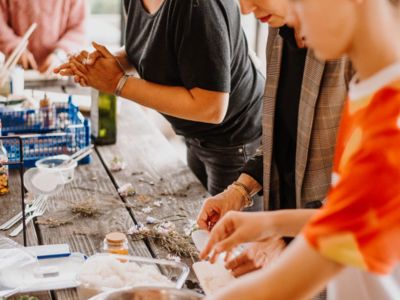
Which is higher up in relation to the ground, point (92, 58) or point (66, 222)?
point (92, 58)

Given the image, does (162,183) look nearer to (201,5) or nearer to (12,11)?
(201,5)

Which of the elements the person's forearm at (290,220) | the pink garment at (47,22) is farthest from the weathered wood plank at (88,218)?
the pink garment at (47,22)

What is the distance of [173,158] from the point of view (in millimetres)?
2434

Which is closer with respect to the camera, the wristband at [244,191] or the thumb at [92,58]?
the wristband at [244,191]

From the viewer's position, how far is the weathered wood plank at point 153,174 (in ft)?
6.50

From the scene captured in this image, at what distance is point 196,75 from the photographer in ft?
6.25

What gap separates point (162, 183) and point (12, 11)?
1.63 meters

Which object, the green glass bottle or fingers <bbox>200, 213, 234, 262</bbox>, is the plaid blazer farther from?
the green glass bottle

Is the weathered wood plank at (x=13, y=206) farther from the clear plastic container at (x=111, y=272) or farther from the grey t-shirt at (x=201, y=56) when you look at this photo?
the grey t-shirt at (x=201, y=56)

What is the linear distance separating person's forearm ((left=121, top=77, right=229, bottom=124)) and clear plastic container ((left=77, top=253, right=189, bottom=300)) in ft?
1.88

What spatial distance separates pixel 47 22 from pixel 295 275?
2857mm

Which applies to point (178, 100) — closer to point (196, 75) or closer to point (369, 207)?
point (196, 75)

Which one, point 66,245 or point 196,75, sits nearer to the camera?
point 66,245

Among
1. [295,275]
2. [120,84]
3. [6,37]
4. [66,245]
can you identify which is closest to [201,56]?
[120,84]
